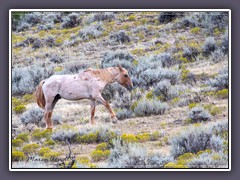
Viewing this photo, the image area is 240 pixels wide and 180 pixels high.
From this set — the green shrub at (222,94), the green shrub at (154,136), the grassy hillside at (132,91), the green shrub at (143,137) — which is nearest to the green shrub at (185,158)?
the grassy hillside at (132,91)

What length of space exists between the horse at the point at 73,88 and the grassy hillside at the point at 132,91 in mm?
171

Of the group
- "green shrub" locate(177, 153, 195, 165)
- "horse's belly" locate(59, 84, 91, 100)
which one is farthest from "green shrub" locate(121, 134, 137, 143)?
"horse's belly" locate(59, 84, 91, 100)

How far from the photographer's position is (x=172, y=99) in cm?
1742

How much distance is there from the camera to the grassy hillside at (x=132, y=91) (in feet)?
53.8

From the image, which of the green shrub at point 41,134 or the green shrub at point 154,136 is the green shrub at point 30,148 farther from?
the green shrub at point 154,136

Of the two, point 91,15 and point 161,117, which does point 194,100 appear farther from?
point 91,15

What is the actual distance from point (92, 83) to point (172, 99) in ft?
5.55

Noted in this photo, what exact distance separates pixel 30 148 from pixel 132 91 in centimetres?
260

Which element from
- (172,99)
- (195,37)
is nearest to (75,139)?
(172,99)

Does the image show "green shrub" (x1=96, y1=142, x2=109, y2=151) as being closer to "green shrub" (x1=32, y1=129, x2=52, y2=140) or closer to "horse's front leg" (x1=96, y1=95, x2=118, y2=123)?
"horse's front leg" (x1=96, y1=95, x2=118, y2=123)

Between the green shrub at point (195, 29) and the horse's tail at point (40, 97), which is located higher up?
the green shrub at point (195, 29)

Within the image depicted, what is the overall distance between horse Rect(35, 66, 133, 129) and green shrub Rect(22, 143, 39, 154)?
0.74 metres

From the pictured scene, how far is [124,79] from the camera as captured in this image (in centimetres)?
1772
